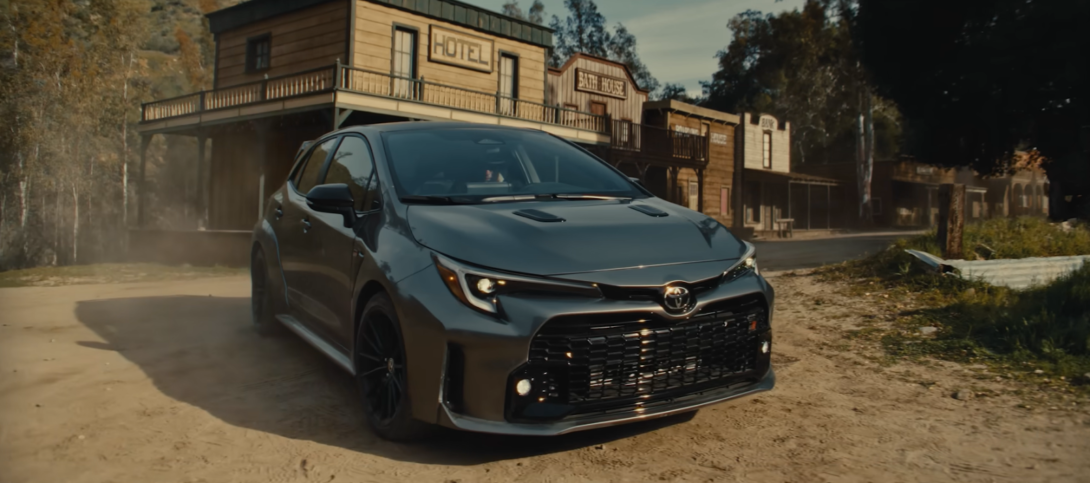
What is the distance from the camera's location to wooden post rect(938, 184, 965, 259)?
27.6 feet

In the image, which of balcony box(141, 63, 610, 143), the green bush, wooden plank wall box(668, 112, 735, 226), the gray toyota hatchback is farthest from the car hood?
wooden plank wall box(668, 112, 735, 226)

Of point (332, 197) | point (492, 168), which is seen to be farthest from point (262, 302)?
point (492, 168)

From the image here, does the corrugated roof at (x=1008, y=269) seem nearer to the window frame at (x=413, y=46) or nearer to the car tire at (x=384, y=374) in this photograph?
the car tire at (x=384, y=374)

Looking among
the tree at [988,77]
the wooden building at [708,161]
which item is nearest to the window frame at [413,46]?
the wooden building at [708,161]

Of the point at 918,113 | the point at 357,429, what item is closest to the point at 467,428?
the point at 357,429

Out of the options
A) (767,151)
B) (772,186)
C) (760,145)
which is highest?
(760,145)

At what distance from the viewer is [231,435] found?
391 centimetres

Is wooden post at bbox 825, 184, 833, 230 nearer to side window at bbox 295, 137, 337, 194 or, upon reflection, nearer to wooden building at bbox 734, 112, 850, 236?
wooden building at bbox 734, 112, 850, 236

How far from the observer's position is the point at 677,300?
3303mm

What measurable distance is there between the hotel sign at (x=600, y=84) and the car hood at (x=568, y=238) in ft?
85.1

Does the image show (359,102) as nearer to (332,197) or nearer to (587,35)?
(332,197)

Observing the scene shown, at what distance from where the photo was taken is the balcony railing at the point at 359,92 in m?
19.0

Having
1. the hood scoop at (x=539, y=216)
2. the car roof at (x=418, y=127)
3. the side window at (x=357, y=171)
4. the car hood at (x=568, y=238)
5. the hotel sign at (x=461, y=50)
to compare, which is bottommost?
the car hood at (x=568, y=238)

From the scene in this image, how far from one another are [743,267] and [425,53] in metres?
19.0
